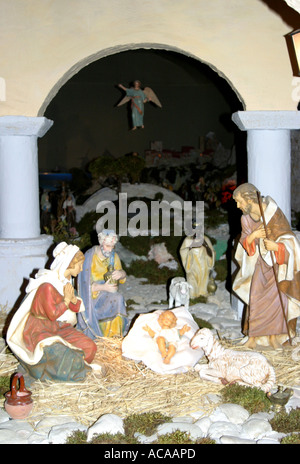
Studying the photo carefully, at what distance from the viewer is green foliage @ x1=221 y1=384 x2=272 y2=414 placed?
5.21 meters

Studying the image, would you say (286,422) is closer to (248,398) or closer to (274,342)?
(248,398)

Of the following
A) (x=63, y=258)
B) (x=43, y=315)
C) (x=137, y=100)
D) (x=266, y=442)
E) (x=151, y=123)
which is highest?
(x=151, y=123)

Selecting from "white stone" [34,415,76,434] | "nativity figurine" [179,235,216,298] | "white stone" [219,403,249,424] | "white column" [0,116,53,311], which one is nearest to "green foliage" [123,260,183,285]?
"nativity figurine" [179,235,216,298]

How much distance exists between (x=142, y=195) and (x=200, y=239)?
5.09 metres

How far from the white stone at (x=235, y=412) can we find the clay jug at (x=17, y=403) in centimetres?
167

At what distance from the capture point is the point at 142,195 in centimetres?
1395

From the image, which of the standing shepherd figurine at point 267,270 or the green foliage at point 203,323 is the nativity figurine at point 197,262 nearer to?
the green foliage at point 203,323

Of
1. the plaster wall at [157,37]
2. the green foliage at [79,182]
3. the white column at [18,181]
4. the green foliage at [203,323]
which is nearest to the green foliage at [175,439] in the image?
the green foliage at [203,323]

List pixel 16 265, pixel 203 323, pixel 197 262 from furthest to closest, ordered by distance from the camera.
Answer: pixel 197 262 → pixel 16 265 → pixel 203 323

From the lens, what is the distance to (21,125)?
26.2 feet

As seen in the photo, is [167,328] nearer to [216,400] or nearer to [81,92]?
[216,400]

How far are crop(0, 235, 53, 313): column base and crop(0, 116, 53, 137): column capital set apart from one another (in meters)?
1.45

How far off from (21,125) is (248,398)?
→ 4732 millimetres

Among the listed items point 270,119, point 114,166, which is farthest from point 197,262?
point 114,166
